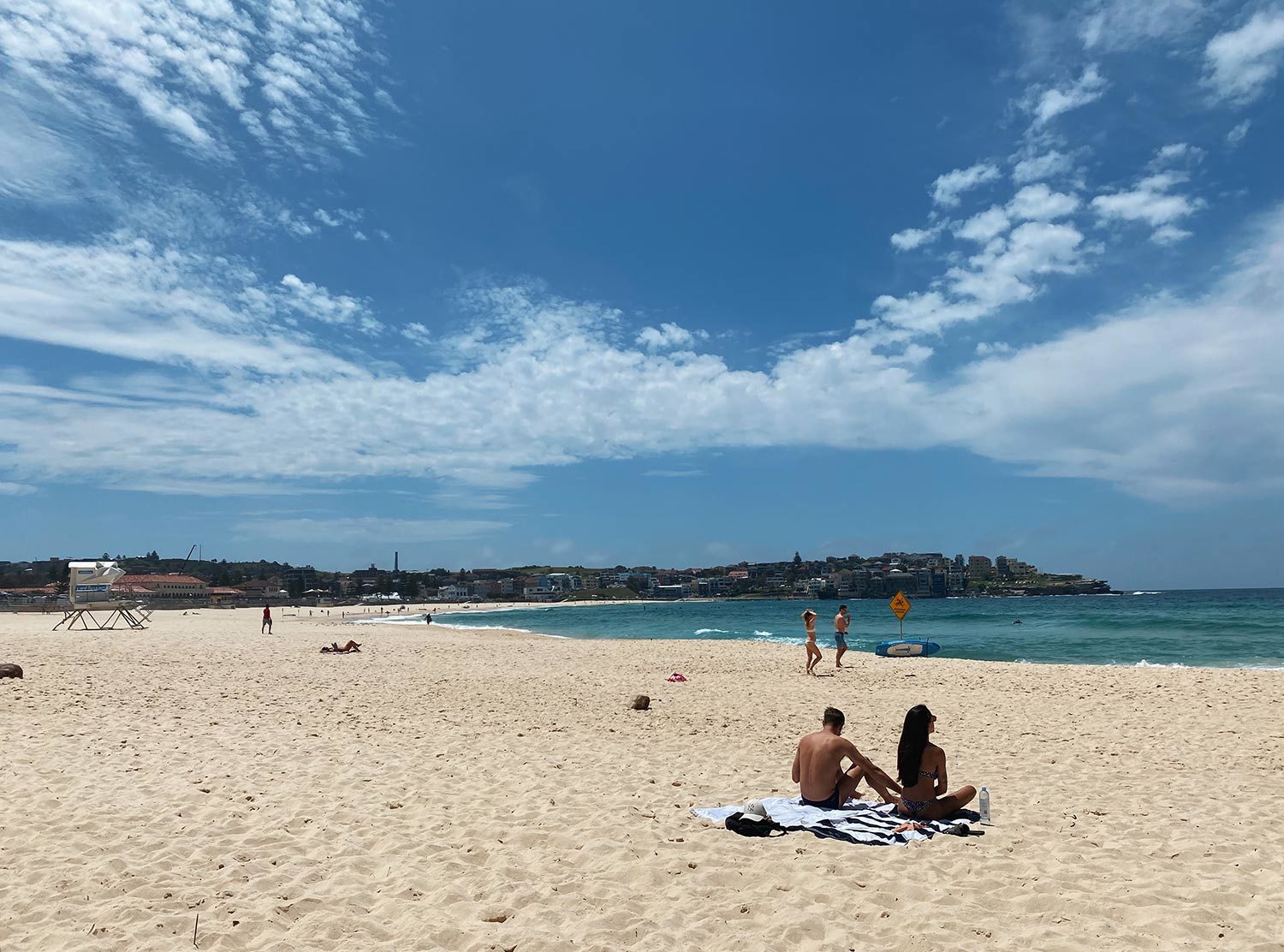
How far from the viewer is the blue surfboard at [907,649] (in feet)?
89.7

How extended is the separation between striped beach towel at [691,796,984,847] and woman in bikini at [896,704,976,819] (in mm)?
103

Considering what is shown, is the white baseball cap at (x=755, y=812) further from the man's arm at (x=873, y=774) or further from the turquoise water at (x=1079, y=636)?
the turquoise water at (x=1079, y=636)

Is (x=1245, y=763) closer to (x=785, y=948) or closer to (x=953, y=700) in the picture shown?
(x=953, y=700)

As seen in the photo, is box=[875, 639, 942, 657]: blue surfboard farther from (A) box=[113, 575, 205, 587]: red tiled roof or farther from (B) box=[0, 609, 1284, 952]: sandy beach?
(A) box=[113, 575, 205, 587]: red tiled roof

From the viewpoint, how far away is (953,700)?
1570 cm

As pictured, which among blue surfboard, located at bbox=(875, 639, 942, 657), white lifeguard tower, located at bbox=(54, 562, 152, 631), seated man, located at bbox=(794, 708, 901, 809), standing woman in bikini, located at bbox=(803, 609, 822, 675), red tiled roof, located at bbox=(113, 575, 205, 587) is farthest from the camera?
red tiled roof, located at bbox=(113, 575, 205, 587)

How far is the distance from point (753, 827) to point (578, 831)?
59.2 inches

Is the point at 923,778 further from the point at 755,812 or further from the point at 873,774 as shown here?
the point at 755,812

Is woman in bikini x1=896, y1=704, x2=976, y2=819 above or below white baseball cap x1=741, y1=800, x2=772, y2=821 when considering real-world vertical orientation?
above

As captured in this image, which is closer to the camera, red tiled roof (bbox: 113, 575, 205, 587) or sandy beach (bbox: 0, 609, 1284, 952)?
sandy beach (bbox: 0, 609, 1284, 952)

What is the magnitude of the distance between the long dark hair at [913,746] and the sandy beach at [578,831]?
2.99ft

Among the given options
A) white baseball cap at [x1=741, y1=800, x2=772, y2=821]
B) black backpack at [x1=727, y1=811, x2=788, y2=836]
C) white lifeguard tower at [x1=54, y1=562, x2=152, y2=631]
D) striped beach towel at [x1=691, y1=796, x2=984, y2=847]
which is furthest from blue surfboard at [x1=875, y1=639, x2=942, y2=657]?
white lifeguard tower at [x1=54, y1=562, x2=152, y2=631]

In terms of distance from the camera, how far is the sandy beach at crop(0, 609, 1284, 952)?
15.8ft

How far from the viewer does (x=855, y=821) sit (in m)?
6.79
